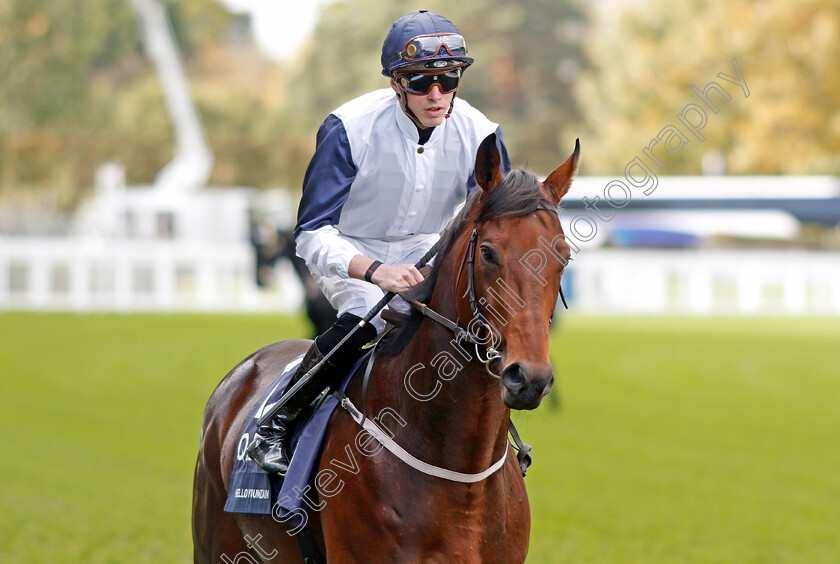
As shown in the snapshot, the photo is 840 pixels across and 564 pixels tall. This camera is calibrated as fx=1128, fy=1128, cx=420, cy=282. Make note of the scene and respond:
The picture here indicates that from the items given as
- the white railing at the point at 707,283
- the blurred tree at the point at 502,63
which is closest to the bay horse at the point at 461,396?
the white railing at the point at 707,283

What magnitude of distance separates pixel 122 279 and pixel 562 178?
85.0ft

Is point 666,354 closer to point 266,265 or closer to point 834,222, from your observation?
point 266,265

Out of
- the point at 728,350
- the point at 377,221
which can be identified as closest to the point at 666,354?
the point at 728,350

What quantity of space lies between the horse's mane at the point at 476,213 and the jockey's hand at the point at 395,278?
34 millimetres

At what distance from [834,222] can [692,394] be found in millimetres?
24744

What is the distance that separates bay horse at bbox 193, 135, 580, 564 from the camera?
10.3ft

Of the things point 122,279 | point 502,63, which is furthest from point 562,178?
point 502,63

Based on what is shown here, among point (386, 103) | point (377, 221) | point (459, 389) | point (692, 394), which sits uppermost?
point (386, 103)

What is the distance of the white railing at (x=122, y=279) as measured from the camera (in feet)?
91.2

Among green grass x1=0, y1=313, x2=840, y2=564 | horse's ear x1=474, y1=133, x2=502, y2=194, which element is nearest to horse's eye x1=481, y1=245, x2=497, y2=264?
horse's ear x1=474, y1=133, x2=502, y2=194

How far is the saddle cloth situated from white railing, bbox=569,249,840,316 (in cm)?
2393

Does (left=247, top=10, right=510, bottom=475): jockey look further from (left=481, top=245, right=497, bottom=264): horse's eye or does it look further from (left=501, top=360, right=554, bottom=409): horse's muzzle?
(left=501, top=360, right=554, bottom=409): horse's muzzle

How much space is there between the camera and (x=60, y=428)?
1241 centimetres

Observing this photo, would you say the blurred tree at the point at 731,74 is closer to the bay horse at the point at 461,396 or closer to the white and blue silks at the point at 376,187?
the white and blue silks at the point at 376,187
